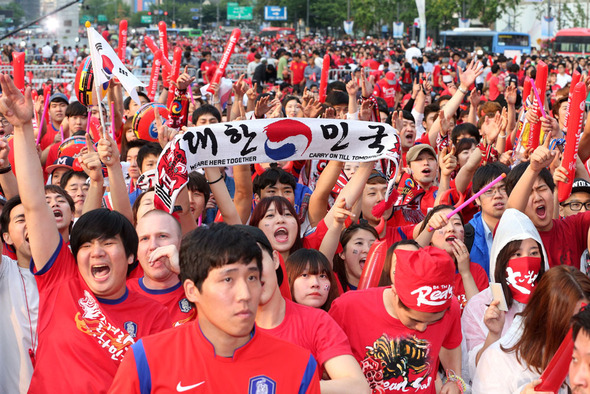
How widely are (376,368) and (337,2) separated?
3163 inches

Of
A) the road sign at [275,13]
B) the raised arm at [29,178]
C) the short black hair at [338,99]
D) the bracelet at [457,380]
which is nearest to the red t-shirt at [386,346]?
the bracelet at [457,380]

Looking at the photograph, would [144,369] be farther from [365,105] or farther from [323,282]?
[365,105]

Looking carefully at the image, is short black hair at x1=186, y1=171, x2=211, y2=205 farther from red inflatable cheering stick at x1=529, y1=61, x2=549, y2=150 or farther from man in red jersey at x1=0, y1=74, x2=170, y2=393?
red inflatable cheering stick at x1=529, y1=61, x2=549, y2=150

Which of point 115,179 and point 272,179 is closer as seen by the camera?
point 115,179

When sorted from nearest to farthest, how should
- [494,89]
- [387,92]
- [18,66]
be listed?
1. [18,66]
2. [494,89]
3. [387,92]

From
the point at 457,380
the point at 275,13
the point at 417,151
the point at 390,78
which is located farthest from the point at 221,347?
the point at 275,13

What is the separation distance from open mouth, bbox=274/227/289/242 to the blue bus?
39.7 meters

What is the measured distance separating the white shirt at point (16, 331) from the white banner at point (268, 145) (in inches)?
42.3

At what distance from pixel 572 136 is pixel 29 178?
12.4 ft

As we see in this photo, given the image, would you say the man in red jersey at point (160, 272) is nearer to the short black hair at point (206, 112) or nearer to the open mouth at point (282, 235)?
the open mouth at point (282, 235)

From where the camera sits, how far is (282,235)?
16.4 ft

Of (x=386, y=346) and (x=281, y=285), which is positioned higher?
(x=281, y=285)

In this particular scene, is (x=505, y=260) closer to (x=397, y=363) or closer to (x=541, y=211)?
(x=397, y=363)

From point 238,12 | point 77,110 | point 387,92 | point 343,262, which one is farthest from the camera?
point 238,12
